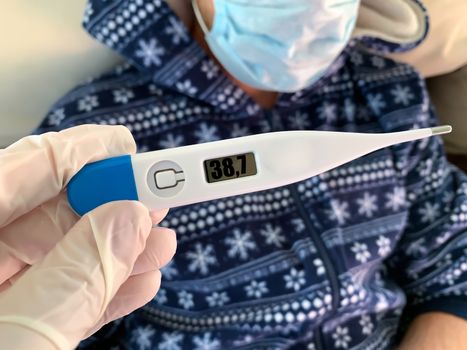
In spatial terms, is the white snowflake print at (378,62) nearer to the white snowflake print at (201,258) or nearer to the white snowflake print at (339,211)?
the white snowflake print at (339,211)

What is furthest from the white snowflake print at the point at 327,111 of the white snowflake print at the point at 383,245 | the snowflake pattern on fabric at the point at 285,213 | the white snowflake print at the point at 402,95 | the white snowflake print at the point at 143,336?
the white snowflake print at the point at 143,336

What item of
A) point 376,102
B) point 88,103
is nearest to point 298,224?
point 376,102

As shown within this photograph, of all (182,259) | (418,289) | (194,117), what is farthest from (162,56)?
(418,289)

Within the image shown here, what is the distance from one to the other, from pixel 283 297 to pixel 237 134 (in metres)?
0.25

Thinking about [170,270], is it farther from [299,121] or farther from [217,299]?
[299,121]

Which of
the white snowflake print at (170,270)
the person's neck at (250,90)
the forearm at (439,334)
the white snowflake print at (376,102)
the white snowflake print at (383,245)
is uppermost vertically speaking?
the person's neck at (250,90)

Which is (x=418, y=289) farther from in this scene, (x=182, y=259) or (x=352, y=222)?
(x=182, y=259)

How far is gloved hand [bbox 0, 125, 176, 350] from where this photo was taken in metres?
0.49

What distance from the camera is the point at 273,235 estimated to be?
931 mm

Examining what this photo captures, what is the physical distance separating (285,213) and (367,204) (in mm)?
130

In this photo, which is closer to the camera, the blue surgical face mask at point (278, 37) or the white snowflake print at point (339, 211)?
the blue surgical face mask at point (278, 37)

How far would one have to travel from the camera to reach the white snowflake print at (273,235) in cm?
93

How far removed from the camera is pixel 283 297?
0.91m

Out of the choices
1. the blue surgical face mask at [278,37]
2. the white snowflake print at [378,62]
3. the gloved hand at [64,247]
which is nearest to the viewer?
the gloved hand at [64,247]
